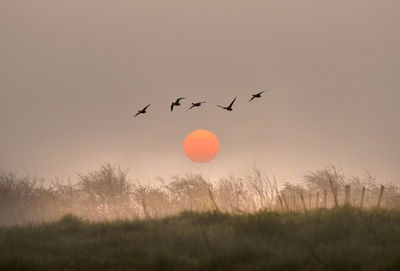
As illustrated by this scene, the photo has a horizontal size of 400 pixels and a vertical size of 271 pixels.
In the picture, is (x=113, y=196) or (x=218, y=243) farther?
(x=113, y=196)

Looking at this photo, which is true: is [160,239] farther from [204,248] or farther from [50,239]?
[50,239]

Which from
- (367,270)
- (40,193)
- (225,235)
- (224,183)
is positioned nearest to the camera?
(367,270)

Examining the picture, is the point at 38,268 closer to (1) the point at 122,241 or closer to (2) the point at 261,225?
(1) the point at 122,241

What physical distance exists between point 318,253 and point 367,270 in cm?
159

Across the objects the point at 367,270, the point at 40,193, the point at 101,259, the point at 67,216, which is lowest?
the point at 367,270

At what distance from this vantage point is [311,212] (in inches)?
806

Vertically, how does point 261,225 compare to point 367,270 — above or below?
above

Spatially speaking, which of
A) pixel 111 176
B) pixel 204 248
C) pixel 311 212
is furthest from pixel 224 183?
pixel 204 248

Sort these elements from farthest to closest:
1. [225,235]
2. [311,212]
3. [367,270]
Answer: [311,212] → [225,235] → [367,270]

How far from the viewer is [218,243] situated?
1532cm

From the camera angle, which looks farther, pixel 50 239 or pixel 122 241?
pixel 50 239

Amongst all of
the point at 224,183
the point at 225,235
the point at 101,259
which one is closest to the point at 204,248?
the point at 225,235

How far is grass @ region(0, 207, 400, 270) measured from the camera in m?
13.8

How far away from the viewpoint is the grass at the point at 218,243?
13.8 meters
